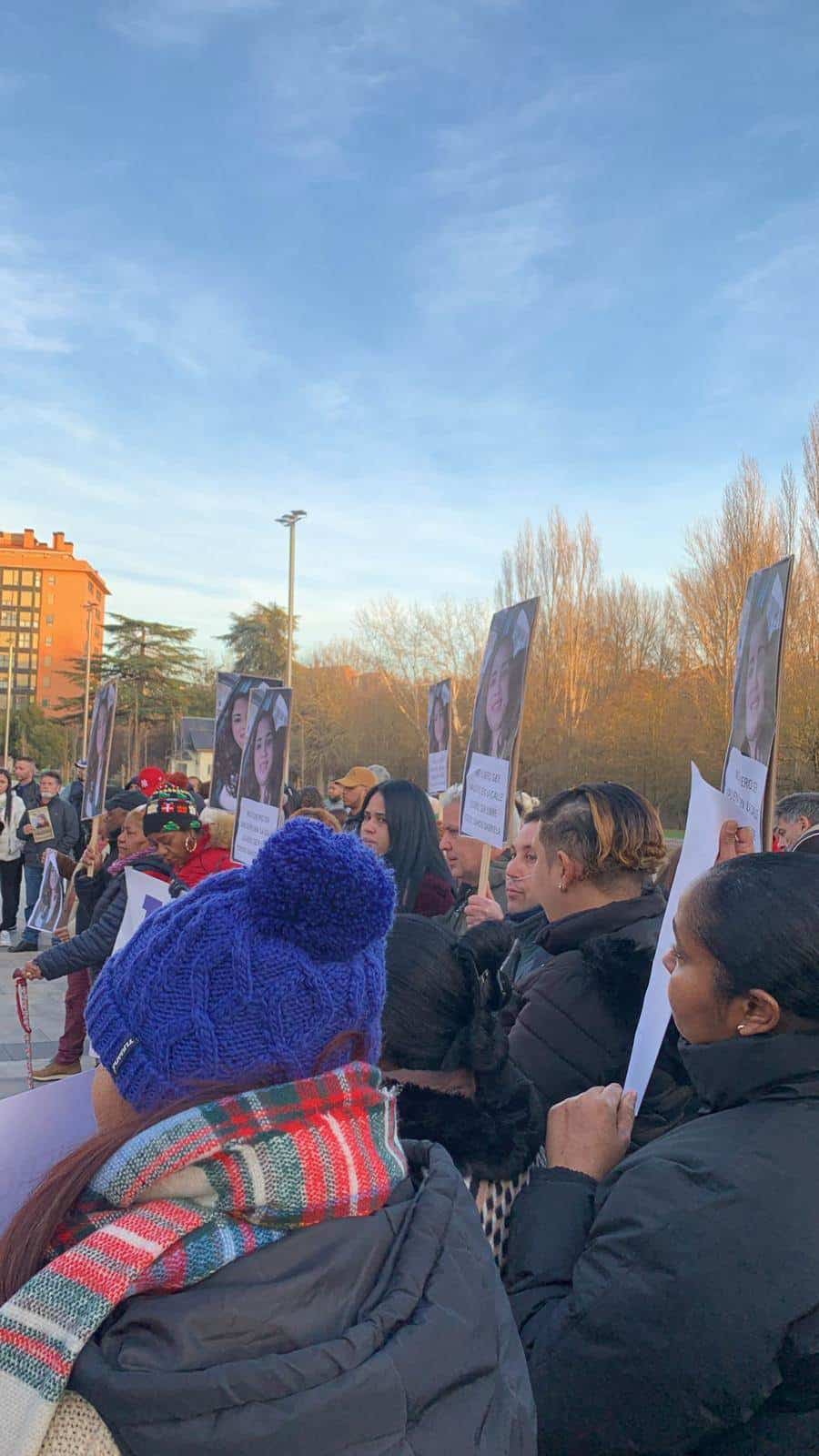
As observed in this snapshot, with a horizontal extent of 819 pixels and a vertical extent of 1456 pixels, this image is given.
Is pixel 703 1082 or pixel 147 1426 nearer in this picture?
pixel 147 1426

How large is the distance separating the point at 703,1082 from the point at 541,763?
127ft

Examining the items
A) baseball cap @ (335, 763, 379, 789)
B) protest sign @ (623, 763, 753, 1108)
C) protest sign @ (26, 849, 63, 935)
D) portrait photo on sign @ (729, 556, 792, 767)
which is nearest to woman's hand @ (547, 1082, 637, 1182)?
protest sign @ (623, 763, 753, 1108)

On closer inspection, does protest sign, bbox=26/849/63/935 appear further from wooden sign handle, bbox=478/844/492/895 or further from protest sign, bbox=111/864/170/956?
wooden sign handle, bbox=478/844/492/895

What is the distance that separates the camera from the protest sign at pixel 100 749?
979 centimetres

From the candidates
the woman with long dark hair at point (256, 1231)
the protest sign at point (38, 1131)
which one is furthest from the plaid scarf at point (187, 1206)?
the protest sign at point (38, 1131)

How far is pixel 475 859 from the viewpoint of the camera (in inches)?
208

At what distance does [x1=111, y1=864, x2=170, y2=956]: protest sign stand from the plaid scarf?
3386 mm

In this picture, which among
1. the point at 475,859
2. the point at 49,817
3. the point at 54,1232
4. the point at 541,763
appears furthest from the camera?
the point at 541,763

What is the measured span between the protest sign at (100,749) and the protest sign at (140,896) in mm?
4699

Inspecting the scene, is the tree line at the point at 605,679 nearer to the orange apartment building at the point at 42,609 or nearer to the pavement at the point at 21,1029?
the pavement at the point at 21,1029

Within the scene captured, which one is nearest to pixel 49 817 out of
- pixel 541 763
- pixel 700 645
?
pixel 700 645

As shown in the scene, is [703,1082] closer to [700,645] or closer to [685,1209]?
[685,1209]

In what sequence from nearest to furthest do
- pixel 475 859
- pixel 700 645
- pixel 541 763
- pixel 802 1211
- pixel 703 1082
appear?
pixel 802 1211
pixel 703 1082
pixel 475 859
pixel 700 645
pixel 541 763

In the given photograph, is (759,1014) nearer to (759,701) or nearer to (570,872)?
(570,872)
